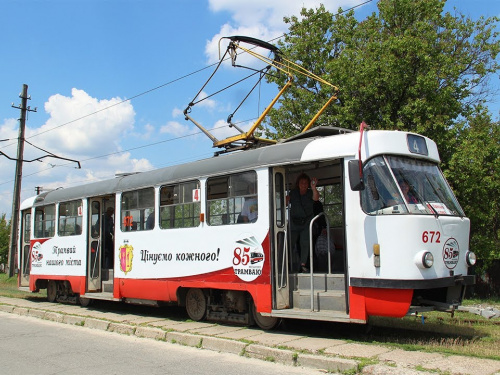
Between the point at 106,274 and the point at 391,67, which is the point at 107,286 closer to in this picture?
the point at 106,274

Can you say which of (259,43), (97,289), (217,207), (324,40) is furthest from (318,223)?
(324,40)

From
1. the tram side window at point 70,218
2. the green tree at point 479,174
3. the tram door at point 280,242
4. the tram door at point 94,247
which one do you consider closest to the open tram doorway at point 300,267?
the tram door at point 280,242

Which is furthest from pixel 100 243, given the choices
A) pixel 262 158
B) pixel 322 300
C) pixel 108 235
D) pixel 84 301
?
pixel 322 300

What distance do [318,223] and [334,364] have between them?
296cm

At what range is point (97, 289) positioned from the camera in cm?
1278

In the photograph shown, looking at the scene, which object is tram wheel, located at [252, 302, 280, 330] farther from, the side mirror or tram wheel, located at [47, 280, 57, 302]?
tram wheel, located at [47, 280, 57, 302]

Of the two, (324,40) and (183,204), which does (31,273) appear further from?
(324,40)

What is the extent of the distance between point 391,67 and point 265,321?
10055 mm

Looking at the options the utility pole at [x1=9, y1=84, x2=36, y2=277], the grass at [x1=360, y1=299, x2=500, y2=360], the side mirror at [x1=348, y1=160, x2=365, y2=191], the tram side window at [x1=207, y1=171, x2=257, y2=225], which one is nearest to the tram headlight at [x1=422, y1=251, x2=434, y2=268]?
the grass at [x1=360, y1=299, x2=500, y2=360]

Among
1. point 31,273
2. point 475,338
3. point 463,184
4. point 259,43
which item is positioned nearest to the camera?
point 475,338

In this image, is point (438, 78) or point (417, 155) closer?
point (417, 155)

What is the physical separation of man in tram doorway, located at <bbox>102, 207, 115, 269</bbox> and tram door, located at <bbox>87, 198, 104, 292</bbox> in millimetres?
129

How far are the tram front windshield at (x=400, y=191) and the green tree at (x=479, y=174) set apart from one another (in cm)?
859

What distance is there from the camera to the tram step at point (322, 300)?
7.47 m
